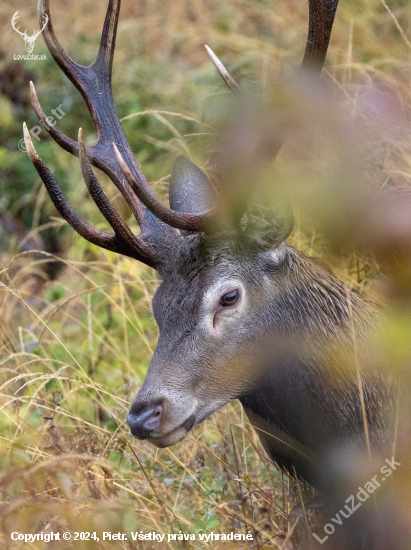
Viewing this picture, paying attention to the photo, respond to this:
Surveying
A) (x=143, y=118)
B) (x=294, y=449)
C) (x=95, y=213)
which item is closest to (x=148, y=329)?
(x=95, y=213)

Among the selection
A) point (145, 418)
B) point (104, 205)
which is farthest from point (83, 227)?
point (145, 418)

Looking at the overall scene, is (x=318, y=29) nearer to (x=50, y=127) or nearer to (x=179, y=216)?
(x=179, y=216)

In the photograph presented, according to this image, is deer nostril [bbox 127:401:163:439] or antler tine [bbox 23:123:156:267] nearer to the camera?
deer nostril [bbox 127:401:163:439]

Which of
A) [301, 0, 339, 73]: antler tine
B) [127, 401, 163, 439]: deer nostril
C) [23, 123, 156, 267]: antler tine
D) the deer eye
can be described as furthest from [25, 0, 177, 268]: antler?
[301, 0, 339, 73]: antler tine

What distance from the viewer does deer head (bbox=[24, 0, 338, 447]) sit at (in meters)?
2.31

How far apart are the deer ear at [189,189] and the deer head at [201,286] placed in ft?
1.00

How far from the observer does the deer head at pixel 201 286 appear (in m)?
2.31

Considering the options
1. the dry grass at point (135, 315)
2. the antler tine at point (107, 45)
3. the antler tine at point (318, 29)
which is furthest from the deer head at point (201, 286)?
the antler tine at point (107, 45)

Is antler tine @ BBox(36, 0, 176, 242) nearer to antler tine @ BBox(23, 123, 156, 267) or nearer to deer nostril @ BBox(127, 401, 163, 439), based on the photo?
antler tine @ BBox(23, 123, 156, 267)

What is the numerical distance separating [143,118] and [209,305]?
4348mm

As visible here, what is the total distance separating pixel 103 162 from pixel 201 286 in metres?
0.86

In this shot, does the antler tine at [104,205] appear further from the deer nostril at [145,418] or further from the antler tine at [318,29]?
the antler tine at [318,29]

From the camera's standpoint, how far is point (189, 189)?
120 inches

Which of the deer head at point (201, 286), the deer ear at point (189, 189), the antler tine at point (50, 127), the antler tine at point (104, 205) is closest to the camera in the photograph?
the deer head at point (201, 286)
